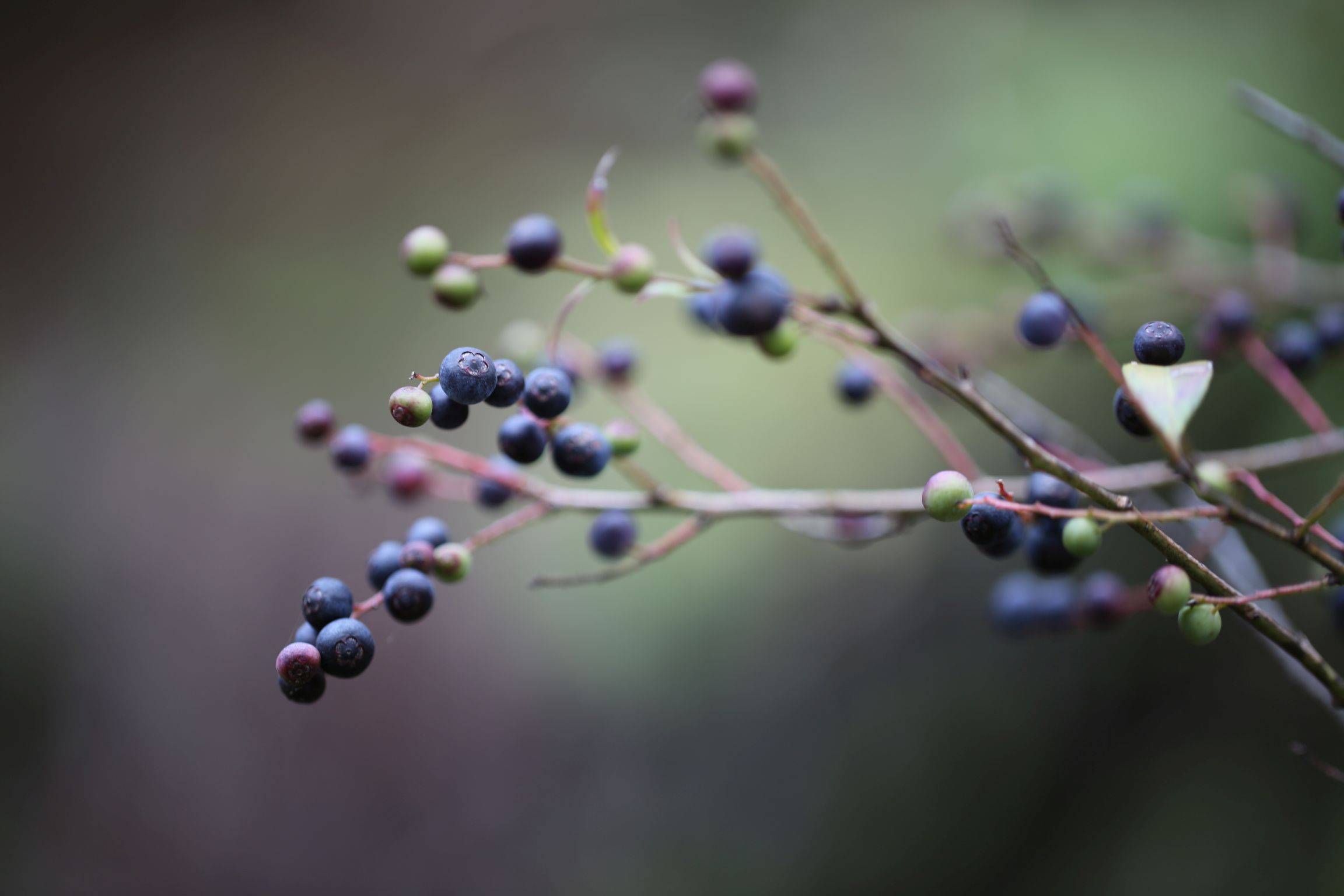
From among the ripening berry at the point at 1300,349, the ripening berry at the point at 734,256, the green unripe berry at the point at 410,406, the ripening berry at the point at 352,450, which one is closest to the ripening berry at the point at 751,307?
the ripening berry at the point at 734,256

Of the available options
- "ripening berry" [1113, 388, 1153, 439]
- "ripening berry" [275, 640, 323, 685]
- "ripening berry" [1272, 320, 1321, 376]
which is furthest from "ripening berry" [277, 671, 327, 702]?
"ripening berry" [1272, 320, 1321, 376]

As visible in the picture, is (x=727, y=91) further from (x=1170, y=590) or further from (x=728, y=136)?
(x=1170, y=590)

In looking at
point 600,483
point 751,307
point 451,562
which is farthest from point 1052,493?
point 600,483

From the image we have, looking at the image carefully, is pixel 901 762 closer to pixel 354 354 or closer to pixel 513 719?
pixel 513 719

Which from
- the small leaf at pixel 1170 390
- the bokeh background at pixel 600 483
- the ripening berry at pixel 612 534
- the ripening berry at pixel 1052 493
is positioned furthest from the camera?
the bokeh background at pixel 600 483

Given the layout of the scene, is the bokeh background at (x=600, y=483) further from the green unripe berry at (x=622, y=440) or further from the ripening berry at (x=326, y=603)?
the ripening berry at (x=326, y=603)

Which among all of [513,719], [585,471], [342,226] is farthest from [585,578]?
[342,226]

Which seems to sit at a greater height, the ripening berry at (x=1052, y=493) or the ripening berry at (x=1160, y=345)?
the ripening berry at (x=1160, y=345)
